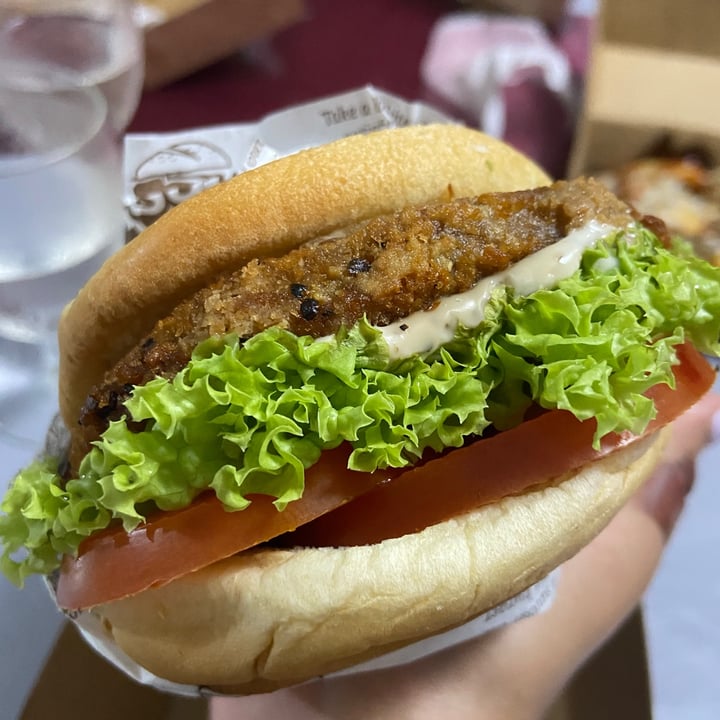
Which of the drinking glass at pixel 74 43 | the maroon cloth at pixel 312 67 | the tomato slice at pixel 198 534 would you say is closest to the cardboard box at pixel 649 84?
the maroon cloth at pixel 312 67

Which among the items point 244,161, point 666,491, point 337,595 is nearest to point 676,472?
point 666,491

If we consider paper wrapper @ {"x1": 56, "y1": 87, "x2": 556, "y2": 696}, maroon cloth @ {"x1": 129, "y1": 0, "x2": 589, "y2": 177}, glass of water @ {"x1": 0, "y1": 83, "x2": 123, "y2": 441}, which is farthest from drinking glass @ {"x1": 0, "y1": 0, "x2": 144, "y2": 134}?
paper wrapper @ {"x1": 56, "y1": 87, "x2": 556, "y2": 696}

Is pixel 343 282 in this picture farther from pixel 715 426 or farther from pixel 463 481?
pixel 715 426

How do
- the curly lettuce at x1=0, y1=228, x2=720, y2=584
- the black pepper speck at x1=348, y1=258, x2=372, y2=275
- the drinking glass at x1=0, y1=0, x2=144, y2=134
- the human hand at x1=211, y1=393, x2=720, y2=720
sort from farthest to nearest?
1. the drinking glass at x1=0, y1=0, x2=144, y2=134
2. the human hand at x1=211, y1=393, x2=720, y2=720
3. the black pepper speck at x1=348, y1=258, x2=372, y2=275
4. the curly lettuce at x1=0, y1=228, x2=720, y2=584

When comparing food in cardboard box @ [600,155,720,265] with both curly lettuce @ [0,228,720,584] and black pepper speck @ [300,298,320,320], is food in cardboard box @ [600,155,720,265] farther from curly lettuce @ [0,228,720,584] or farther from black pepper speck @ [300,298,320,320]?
black pepper speck @ [300,298,320,320]

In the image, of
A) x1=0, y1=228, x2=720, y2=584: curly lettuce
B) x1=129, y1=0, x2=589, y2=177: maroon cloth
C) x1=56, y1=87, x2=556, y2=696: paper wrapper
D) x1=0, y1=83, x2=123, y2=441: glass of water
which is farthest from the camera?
x1=129, y1=0, x2=589, y2=177: maroon cloth
